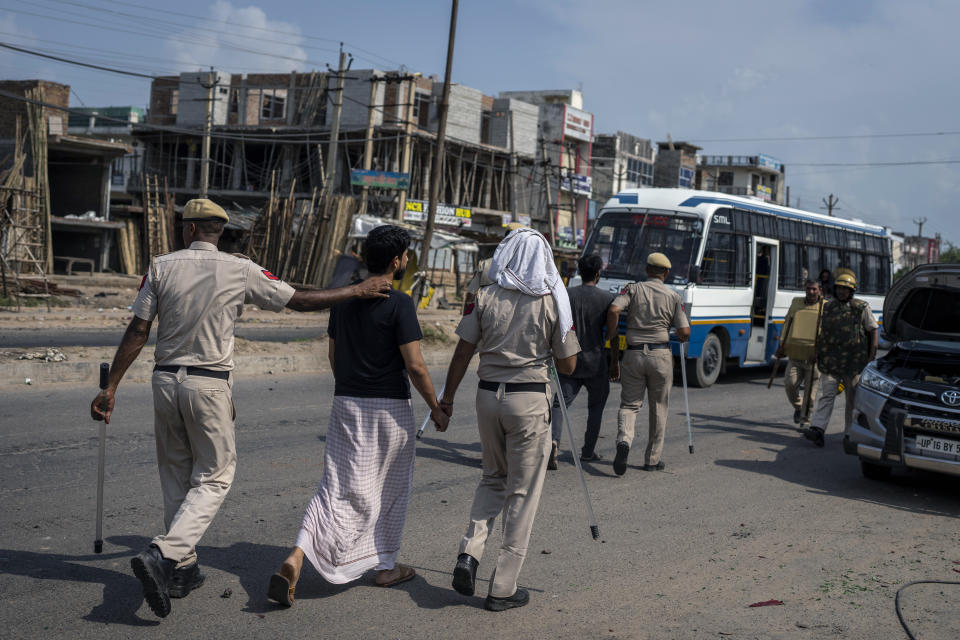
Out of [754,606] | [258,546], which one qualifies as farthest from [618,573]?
[258,546]

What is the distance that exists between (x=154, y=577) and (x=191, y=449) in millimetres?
702

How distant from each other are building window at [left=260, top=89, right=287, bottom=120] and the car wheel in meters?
43.4

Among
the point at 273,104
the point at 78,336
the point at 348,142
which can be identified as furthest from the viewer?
the point at 273,104

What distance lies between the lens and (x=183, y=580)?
441 cm

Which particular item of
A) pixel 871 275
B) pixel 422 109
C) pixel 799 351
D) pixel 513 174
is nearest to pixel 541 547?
pixel 799 351

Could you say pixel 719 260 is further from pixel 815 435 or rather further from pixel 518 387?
pixel 518 387

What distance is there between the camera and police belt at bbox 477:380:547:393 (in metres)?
4.60

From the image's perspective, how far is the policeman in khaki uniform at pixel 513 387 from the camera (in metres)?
4.56

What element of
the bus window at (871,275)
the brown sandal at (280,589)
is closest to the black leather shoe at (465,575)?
the brown sandal at (280,589)

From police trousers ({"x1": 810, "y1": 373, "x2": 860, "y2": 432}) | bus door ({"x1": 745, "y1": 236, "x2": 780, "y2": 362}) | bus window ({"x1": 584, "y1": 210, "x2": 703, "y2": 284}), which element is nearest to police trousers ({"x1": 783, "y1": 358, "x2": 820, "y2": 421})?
police trousers ({"x1": 810, "y1": 373, "x2": 860, "y2": 432})

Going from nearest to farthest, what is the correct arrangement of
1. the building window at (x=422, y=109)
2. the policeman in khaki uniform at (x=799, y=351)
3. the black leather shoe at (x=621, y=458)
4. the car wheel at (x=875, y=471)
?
the black leather shoe at (x=621, y=458)
the car wheel at (x=875, y=471)
the policeman in khaki uniform at (x=799, y=351)
the building window at (x=422, y=109)

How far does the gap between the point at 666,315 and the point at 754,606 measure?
144 inches

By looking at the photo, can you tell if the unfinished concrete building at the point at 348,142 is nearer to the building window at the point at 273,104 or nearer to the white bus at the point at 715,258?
the building window at the point at 273,104

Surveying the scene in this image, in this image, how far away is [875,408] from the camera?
7.71 m
